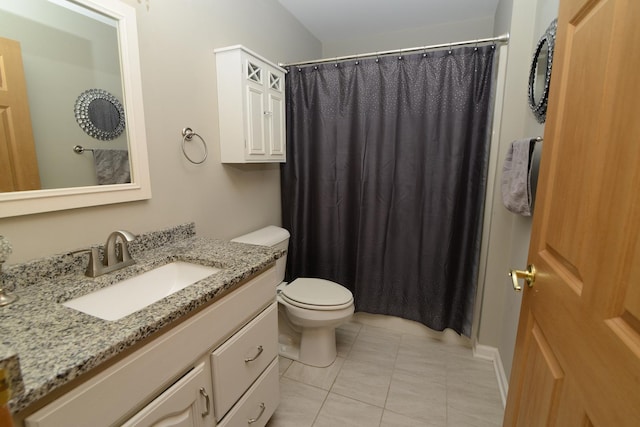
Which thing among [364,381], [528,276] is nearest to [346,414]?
[364,381]

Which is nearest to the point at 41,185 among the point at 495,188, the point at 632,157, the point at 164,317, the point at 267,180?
the point at 164,317

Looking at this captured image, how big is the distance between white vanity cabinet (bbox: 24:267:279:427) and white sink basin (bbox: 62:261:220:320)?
0.80 ft

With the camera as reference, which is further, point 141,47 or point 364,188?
point 364,188

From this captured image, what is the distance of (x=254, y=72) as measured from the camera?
5.38 ft

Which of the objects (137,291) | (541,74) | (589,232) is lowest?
(137,291)

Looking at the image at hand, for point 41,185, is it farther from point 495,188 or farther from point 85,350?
point 495,188

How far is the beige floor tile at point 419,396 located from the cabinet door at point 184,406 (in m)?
1.02

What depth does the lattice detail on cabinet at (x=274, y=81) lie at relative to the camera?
180 centimetres

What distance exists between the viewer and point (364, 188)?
2.06 metres

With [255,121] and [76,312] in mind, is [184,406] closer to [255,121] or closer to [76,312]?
[76,312]

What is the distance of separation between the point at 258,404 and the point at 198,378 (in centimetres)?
46

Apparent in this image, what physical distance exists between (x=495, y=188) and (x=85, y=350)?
193 cm

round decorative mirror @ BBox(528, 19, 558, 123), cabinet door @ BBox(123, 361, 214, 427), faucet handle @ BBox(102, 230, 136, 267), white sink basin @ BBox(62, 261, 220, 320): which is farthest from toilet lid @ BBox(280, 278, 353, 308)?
round decorative mirror @ BBox(528, 19, 558, 123)

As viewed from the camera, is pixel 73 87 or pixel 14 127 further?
pixel 73 87
